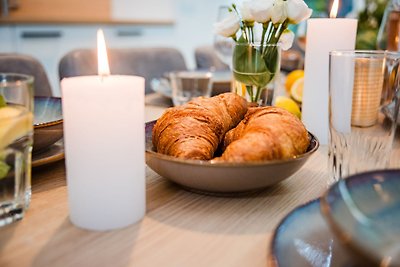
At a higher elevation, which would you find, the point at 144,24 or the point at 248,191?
the point at 144,24

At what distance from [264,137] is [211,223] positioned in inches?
4.6

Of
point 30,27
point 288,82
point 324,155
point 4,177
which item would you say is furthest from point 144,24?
point 4,177

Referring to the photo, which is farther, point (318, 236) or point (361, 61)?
point (361, 61)

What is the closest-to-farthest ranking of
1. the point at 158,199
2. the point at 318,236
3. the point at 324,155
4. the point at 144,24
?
1. the point at 318,236
2. the point at 158,199
3. the point at 324,155
4. the point at 144,24

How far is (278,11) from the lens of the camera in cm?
70

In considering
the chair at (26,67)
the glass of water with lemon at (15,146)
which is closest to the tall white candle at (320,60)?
the glass of water with lemon at (15,146)

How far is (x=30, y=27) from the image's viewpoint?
8.68ft

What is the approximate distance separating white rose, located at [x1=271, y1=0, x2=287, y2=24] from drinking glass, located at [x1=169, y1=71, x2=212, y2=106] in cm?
43

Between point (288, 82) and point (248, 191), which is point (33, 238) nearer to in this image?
point (248, 191)

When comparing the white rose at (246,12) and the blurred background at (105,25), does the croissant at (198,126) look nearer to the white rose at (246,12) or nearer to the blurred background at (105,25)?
the white rose at (246,12)

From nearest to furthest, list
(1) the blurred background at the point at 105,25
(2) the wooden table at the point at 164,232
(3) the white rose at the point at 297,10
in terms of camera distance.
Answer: (2) the wooden table at the point at 164,232 < (3) the white rose at the point at 297,10 < (1) the blurred background at the point at 105,25

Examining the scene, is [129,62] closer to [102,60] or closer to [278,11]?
[278,11]

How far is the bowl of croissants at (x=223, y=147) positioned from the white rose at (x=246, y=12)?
0.19 metres

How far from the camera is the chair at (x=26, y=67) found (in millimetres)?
1212
